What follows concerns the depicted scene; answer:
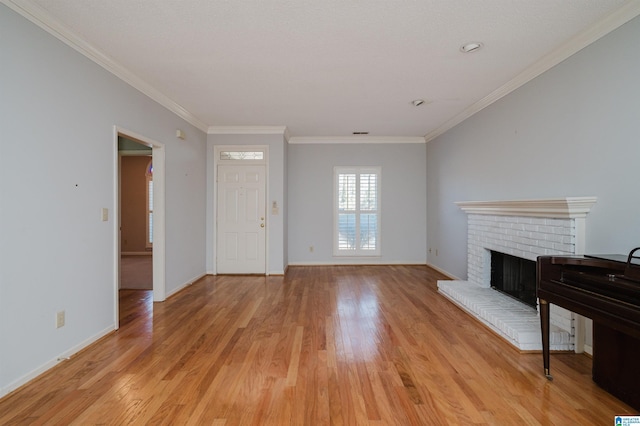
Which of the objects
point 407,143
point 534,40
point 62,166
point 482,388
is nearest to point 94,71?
point 62,166

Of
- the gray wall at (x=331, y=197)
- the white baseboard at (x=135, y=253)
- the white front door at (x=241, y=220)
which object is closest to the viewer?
the white front door at (x=241, y=220)

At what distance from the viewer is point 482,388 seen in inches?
79.2

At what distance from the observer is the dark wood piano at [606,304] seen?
1.59 meters

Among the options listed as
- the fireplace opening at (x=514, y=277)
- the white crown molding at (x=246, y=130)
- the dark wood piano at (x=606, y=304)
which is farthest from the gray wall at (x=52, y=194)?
the fireplace opening at (x=514, y=277)

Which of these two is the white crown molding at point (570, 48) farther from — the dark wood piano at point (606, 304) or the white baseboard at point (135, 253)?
the white baseboard at point (135, 253)

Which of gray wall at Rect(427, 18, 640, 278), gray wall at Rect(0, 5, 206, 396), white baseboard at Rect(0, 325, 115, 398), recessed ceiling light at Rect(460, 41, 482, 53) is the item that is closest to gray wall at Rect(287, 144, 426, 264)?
gray wall at Rect(427, 18, 640, 278)

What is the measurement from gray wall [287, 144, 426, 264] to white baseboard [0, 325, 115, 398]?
378cm

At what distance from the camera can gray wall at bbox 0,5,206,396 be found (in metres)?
1.99

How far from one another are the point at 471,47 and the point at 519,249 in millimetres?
2029

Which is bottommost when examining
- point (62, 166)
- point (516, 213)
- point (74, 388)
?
point (74, 388)

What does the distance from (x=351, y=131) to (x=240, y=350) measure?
4246 mm

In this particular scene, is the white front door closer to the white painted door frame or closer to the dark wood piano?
the white painted door frame

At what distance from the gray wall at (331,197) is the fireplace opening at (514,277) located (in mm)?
2446

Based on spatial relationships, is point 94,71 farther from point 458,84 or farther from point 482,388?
point 482,388
